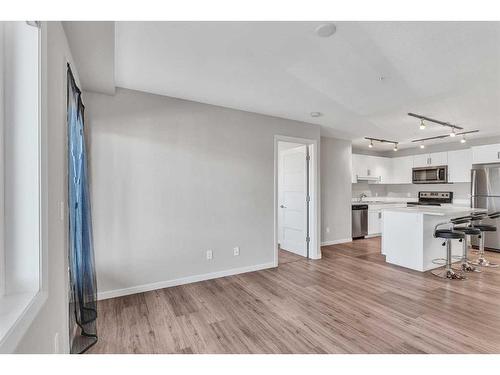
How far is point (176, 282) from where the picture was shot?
3305 millimetres

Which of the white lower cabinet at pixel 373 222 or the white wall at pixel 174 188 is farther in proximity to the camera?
the white lower cabinet at pixel 373 222

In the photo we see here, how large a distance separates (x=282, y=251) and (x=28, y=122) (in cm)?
460

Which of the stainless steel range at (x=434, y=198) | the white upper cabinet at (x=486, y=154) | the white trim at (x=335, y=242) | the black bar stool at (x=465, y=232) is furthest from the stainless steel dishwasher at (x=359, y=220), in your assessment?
the white upper cabinet at (x=486, y=154)

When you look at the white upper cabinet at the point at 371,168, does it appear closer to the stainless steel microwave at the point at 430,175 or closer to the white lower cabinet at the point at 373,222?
the stainless steel microwave at the point at 430,175

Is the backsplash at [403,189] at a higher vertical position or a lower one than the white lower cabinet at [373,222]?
higher

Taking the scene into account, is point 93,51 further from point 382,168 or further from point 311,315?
point 382,168

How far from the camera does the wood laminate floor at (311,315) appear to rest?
2.05m

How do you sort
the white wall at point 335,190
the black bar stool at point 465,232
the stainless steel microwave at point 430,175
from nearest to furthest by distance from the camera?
the black bar stool at point 465,232, the white wall at point 335,190, the stainless steel microwave at point 430,175

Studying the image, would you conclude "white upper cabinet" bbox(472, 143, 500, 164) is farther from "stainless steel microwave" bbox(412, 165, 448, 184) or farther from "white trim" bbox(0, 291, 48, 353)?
"white trim" bbox(0, 291, 48, 353)

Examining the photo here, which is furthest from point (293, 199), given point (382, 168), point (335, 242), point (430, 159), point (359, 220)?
point (430, 159)

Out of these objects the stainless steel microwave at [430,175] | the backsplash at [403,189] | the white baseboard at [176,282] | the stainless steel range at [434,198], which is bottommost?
the white baseboard at [176,282]

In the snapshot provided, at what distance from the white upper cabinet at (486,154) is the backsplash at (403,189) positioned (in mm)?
981

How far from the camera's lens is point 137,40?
6.58 ft
